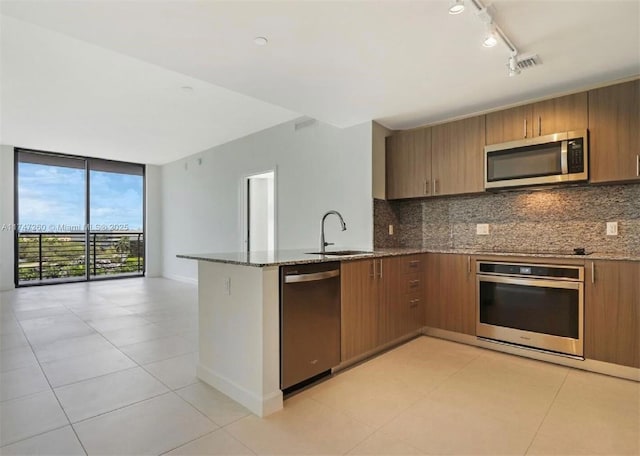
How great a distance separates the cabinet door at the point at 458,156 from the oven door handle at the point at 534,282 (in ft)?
3.00

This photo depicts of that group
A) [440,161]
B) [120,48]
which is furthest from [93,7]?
[440,161]

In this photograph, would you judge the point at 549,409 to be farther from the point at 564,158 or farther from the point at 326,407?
the point at 564,158

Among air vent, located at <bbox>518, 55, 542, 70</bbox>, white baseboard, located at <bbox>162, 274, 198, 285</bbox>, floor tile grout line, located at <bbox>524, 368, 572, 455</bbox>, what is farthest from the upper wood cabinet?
white baseboard, located at <bbox>162, 274, 198, 285</bbox>

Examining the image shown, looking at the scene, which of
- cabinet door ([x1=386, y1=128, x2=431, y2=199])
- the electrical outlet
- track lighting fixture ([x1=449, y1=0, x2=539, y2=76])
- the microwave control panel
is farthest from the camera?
cabinet door ([x1=386, y1=128, x2=431, y2=199])

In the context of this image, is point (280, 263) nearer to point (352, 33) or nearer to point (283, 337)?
point (283, 337)

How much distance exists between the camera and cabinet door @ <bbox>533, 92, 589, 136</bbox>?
9.55ft

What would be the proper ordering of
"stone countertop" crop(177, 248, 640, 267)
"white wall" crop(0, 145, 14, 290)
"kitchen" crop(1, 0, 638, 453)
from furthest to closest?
"white wall" crop(0, 145, 14, 290)
"kitchen" crop(1, 0, 638, 453)
"stone countertop" crop(177, 248, 640, 267)

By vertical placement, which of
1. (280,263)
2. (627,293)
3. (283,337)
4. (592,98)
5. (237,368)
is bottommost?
(237,368)

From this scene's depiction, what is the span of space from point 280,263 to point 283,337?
19.2 inches

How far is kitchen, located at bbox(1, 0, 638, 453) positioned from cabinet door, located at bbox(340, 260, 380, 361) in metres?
0.06

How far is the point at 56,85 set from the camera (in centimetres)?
361

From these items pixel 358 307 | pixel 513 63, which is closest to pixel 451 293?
pixel 358 307

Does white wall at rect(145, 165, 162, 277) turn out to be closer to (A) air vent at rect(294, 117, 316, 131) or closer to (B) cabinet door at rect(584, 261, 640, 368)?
(A) air vent at rect(294, 117, 316, 131)

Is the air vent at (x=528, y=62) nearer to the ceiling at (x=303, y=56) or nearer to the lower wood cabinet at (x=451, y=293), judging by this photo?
the ceiling at (x=303, y=56)
